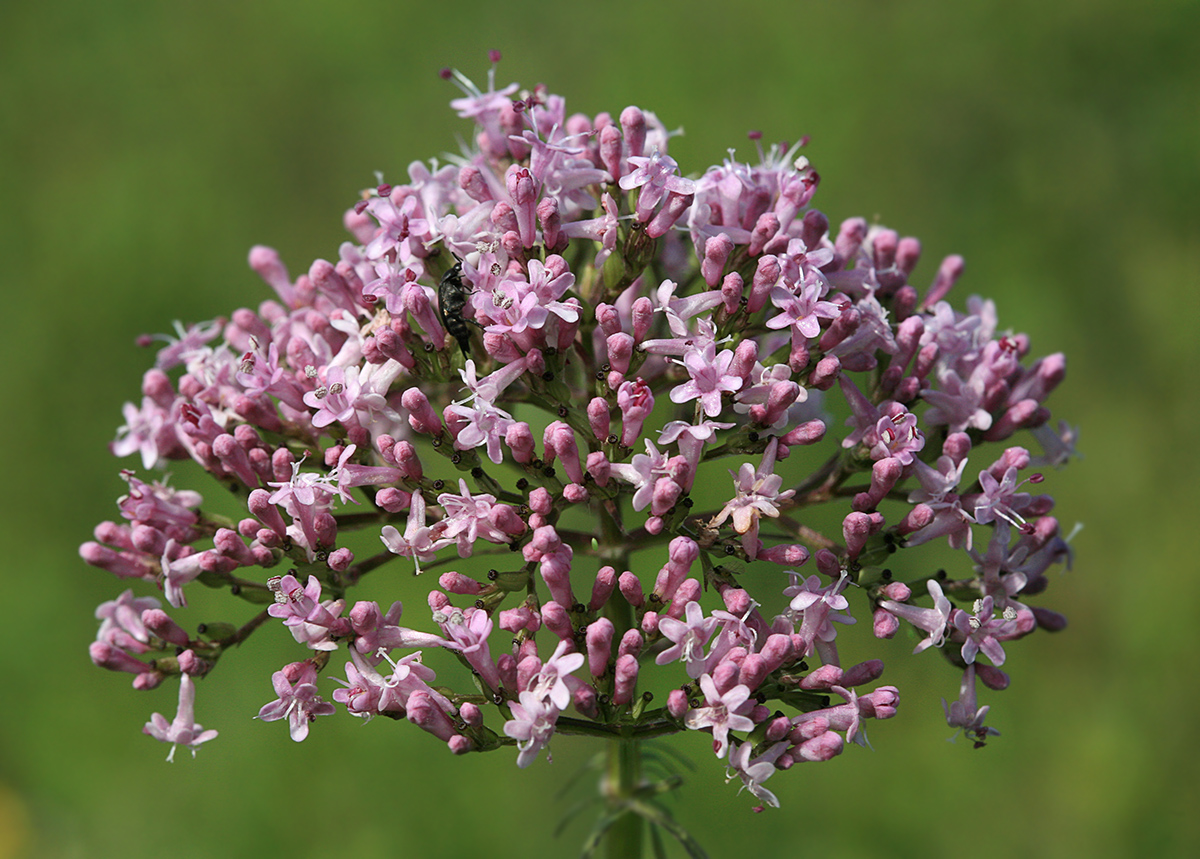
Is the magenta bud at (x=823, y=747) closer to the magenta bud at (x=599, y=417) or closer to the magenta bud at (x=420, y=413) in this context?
Answer: the magenta bud at (x=599, y=417)

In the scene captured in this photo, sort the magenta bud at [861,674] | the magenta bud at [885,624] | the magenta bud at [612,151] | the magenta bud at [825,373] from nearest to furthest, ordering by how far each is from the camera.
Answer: the magenta bud at [861,674], the magenta bud at [885,624], the magenta bud at [825,373], the magenta bud at [612,151]

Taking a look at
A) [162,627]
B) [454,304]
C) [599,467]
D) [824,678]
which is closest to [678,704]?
[824,678]

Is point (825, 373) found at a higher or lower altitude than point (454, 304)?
lower

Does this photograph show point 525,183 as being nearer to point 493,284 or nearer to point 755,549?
point 493,284

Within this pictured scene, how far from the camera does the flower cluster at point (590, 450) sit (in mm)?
4223

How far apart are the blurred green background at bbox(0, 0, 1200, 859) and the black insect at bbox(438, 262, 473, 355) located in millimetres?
4392

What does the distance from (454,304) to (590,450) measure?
83 centimetres

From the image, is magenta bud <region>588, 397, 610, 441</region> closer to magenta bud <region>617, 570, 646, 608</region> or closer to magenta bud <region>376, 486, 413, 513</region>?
magenta bud <region>617, 570, 646, 608</region>

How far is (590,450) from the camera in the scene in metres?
4.71

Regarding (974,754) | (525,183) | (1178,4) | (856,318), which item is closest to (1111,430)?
(974,754)

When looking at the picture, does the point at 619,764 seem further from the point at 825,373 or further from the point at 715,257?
the point at 715,257

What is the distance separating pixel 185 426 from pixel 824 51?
8.42 m

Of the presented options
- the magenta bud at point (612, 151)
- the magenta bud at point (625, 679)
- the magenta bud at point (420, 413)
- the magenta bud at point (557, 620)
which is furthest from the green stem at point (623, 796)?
the magenta bud at point (612, 151)

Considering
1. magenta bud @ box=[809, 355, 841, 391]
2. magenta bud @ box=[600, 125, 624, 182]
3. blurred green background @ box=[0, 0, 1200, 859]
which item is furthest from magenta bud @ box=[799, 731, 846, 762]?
blurred green background @ box=[0, 0, 1200, 859]
